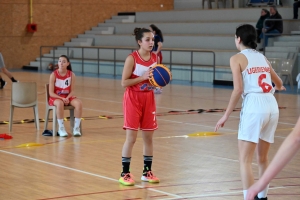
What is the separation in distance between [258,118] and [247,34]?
681mm

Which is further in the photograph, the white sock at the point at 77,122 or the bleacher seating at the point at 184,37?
the bleacher seating at the point at 184,37

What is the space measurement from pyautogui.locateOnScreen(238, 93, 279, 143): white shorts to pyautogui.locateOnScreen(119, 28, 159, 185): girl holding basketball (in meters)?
1.47

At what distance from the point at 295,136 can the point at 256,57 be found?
2.86 m

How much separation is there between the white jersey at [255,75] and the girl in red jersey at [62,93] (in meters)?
4.64

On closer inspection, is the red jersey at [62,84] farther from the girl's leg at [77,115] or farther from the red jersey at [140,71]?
the red jersey at [140,71]

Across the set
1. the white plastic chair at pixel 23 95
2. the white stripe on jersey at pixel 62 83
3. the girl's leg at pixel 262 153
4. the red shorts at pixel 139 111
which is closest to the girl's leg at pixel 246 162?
the girl's leg at pixel 262 153

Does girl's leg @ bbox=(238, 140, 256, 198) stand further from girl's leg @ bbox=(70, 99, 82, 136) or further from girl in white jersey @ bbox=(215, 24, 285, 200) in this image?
girl's leg @ bbox=(70, 99, 82, 136)

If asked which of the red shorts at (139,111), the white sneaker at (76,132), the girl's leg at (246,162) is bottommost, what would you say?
the white sneaker at (76,132)

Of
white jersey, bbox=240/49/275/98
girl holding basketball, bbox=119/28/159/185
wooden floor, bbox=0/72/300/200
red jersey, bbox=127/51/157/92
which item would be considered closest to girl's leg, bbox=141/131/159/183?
girl holding basketball, bbox=119/28/159/185

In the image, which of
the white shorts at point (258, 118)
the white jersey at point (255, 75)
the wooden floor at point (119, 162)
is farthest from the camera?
the wooden floor at point (119, 162)

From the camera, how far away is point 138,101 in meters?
6.30

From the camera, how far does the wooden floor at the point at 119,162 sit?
233 inches

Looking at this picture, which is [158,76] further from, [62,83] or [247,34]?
[62,83]

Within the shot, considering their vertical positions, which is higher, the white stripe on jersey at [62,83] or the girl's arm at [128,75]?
the girl's arm at [128,75]
